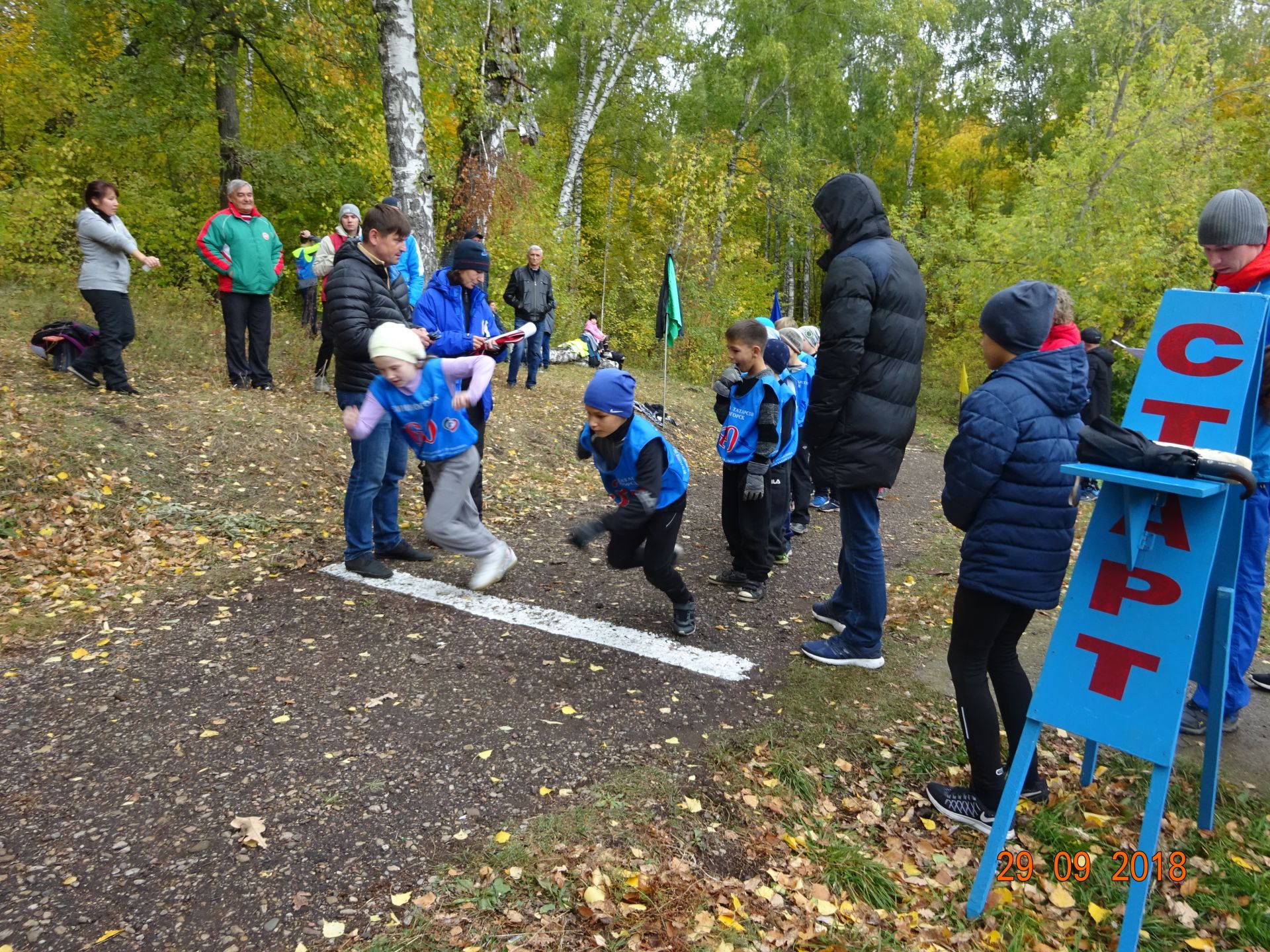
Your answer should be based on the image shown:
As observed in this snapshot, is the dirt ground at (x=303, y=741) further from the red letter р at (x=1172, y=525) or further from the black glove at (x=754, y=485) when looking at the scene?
the red letter р at (x=1172, y=525)

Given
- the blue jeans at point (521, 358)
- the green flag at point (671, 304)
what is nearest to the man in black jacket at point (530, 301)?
the blue jeans at point (521, 358)

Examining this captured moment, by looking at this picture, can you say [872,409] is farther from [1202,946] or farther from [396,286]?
[396,286]

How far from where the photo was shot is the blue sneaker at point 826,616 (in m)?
5.22

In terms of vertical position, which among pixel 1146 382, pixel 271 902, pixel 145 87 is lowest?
pixel 271 902

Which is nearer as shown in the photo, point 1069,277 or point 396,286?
point 396,286

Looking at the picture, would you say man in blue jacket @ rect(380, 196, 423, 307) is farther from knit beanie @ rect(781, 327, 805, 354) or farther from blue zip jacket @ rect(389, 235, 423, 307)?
knit beanie @ rect(781, 327, 805, 354)

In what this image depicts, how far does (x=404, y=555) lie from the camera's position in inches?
230

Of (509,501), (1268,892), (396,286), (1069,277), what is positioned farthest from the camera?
(1069,277)

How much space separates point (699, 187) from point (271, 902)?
2036cm

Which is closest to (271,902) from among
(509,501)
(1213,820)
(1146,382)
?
(1146,382)

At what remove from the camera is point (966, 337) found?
2478 centimetres

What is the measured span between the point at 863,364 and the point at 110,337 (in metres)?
7.40

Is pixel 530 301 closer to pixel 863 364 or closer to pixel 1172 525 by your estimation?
pixel 863 364
